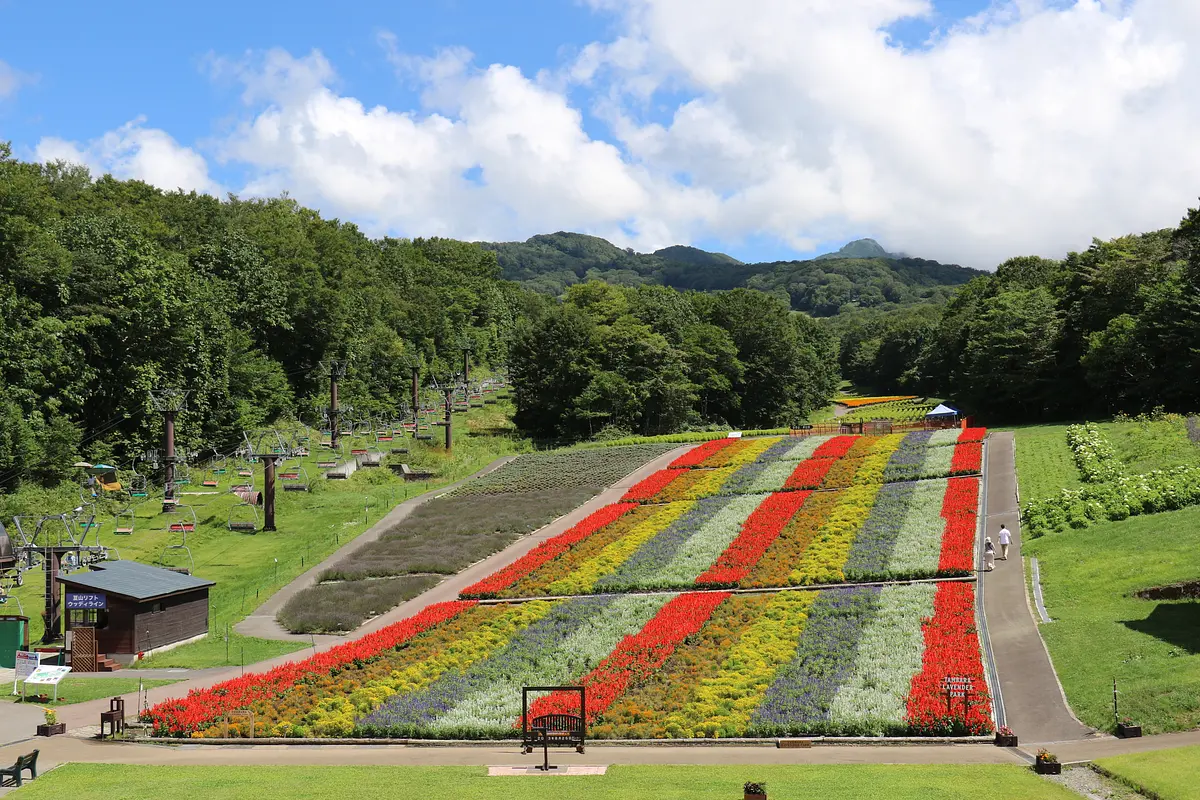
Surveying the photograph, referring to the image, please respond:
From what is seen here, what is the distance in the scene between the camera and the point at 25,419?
58.4 m

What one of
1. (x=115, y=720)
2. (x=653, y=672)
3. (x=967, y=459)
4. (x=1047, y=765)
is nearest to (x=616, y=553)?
(x=653, y=672)

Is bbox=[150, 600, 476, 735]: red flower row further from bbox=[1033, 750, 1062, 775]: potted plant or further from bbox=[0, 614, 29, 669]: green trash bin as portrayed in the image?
bbox=[1033, 750, 1062, 775]: potted plant

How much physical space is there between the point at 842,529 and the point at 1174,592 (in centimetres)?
1712

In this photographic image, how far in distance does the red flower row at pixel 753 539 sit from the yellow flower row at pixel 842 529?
2144 mm

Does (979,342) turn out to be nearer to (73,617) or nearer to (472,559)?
(472,559)

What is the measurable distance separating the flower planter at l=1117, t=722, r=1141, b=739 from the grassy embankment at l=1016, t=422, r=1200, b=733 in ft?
Answer: 1.09

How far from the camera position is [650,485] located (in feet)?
206

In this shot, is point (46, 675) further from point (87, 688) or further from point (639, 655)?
point (639, 655)

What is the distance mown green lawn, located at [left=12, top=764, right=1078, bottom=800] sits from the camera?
18.8m

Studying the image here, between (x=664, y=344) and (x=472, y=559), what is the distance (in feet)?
178

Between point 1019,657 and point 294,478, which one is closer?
point 1019,657

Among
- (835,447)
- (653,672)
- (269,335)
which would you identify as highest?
(269,335)

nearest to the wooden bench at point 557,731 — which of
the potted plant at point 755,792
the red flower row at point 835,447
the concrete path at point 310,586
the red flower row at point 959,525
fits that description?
the potted plant at point 755,792

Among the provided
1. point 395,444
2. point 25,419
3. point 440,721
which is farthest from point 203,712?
point 395,444
